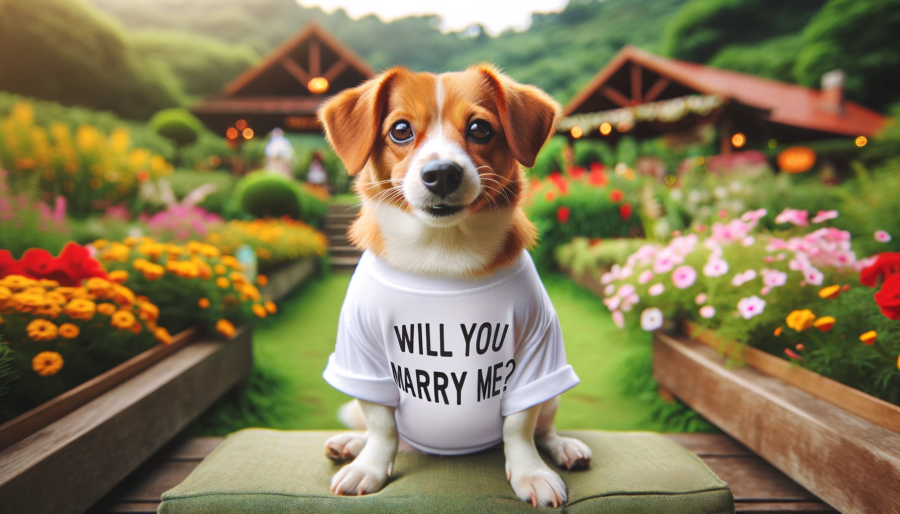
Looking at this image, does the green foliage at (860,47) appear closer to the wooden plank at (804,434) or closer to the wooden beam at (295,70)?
the wooden beam at (295,70)

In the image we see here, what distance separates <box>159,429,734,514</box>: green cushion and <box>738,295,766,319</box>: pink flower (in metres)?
0.76

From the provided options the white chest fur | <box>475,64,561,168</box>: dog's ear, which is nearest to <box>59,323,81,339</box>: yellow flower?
the white chest fur

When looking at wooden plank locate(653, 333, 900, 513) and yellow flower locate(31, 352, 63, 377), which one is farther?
yellow flower locate(31, 352, 63, 377)

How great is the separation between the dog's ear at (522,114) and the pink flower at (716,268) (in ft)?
4.81

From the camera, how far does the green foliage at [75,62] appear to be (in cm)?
1870

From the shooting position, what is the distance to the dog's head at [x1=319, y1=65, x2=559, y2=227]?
4.24 ft

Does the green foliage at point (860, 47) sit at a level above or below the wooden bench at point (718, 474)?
above

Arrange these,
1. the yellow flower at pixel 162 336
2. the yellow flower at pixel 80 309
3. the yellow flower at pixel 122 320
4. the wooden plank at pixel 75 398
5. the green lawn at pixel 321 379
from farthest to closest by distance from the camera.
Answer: the green lawn at pixel 321 379
the yellow flower at pixel 162 336
the yellow flower at pixel 122 320
the yellow flower at pixel 80 309
the wooden plank at pixel 75 398

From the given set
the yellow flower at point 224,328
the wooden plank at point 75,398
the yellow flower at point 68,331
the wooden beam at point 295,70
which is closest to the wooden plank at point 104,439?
the wooden plank at point 75,398

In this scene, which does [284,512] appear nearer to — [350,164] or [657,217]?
[350,164]

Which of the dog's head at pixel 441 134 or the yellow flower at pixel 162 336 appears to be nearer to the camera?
the dog's head at pixel 441 134

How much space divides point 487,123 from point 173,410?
176 cm

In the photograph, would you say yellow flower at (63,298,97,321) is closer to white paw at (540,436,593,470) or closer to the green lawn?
the green lawn

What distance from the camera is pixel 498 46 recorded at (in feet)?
80.1
